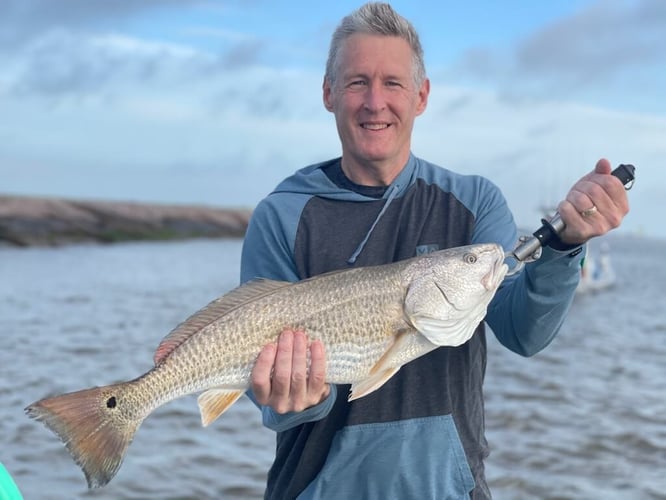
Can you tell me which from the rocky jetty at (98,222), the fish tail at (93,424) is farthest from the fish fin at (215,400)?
the rocky jetty at (98,222)

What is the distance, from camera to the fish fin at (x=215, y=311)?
3.24 meters

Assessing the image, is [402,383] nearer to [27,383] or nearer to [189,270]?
[27,383]

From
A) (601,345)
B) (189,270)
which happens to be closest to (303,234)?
(601,345)

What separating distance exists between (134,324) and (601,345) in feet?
34.0

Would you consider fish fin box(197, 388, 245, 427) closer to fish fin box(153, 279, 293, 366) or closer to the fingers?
fish fin box(153, 279, 293, 366)

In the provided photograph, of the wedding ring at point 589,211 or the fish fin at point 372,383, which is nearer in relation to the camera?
the wedding ring at point 589,211

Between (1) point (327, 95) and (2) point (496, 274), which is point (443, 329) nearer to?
(2) point (496, 274)

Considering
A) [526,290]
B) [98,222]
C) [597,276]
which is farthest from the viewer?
[98,222]

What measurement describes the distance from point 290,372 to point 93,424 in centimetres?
82

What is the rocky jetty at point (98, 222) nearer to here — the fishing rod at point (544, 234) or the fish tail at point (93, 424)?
the fish tail at point (93, 424)

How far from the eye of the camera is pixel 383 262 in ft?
11.4

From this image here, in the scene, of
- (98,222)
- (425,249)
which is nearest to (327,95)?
(425,249)

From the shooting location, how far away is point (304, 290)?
127 inches

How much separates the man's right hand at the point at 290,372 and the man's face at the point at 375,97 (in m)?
0.97
